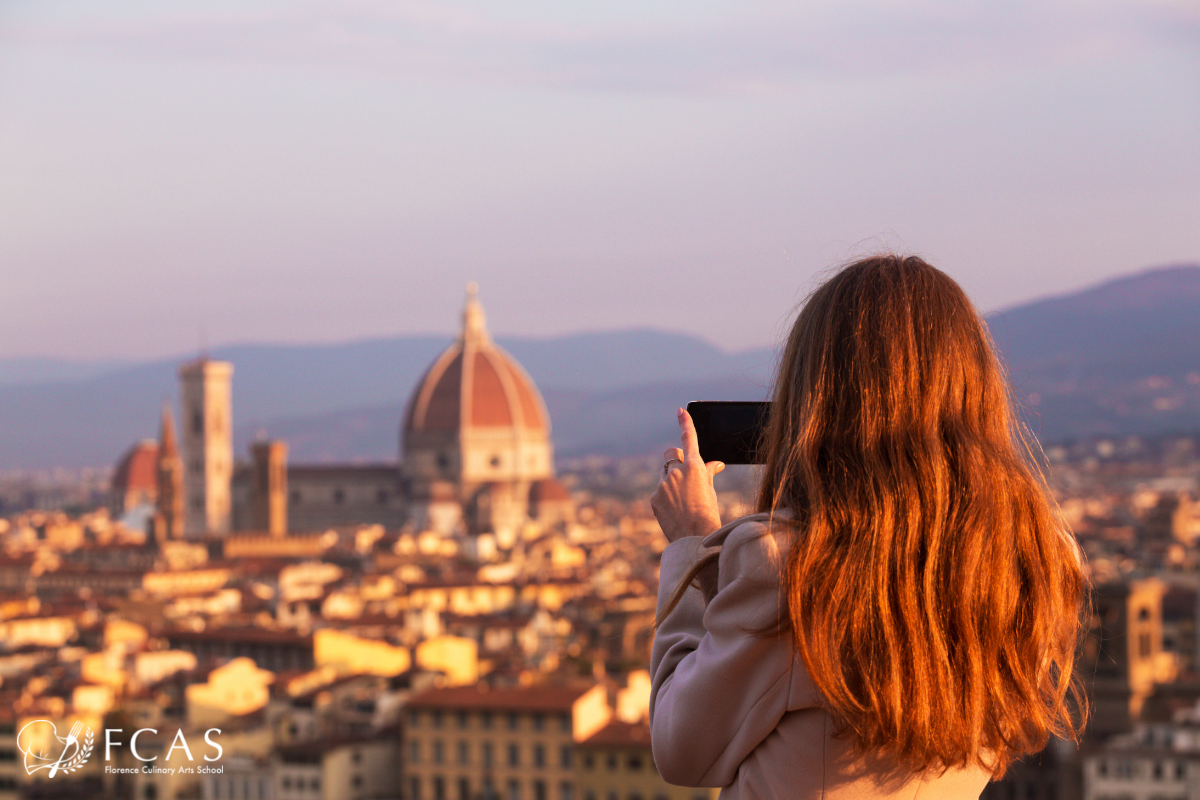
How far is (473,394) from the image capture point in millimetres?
87875

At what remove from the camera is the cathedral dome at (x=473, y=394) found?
86.5 meters

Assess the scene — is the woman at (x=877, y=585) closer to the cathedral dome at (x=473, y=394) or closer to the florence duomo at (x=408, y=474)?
the florence duomo at (x=408, y=474)

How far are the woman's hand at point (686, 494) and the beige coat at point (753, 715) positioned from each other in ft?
0.29

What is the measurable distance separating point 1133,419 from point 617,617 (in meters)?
98.6

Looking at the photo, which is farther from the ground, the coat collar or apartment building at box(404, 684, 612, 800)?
the coat collar

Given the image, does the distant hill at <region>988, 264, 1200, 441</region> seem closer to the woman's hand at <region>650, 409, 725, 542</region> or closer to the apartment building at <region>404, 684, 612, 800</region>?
the apartment building at <region>404, 684, 612, 800</region>

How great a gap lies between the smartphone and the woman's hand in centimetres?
3

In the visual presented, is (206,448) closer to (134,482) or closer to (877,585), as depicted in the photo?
(134,482)

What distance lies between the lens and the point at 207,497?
8325cm

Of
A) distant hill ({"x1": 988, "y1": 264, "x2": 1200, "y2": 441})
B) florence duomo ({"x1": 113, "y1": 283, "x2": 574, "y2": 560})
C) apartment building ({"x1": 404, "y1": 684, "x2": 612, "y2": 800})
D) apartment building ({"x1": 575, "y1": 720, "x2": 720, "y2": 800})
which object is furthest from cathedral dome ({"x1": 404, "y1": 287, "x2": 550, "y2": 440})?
apartment building ({"x1": 575, "y1": 720, "x2": 720, "y2": 800})

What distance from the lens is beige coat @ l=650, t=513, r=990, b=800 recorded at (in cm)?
165

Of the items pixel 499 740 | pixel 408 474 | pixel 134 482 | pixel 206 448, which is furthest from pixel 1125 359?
pixel 499 740

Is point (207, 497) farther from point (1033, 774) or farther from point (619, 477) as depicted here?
point (619, 477)

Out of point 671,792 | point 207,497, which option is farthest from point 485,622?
point 207,497
